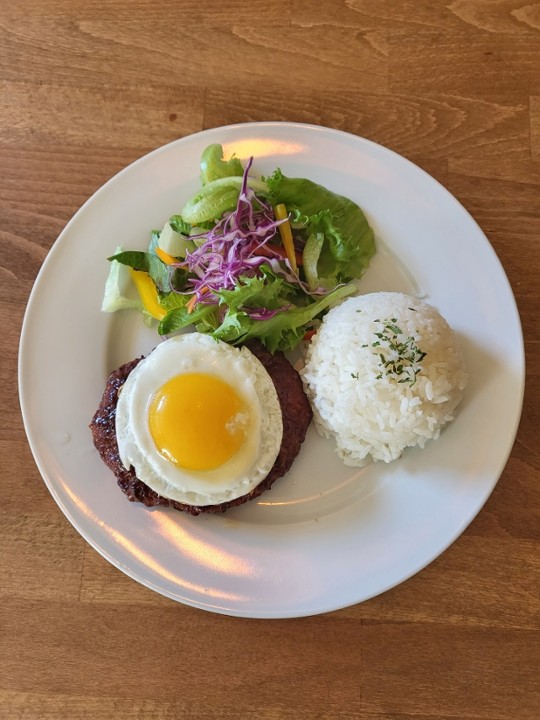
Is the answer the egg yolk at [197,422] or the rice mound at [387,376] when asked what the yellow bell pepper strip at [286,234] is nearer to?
the rice mound at [387,376]

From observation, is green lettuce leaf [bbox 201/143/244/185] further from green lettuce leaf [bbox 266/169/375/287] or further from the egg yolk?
the egg yolk

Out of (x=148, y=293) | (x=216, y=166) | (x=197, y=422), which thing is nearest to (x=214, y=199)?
(x=216, y=166)

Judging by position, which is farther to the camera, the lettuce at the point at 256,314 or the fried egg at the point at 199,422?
the lettuce at the point at 256,314

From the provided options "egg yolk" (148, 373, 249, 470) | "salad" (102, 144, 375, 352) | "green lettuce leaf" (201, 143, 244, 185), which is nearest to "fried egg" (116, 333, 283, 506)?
"egg yolk" (148, 373, 249, 470)

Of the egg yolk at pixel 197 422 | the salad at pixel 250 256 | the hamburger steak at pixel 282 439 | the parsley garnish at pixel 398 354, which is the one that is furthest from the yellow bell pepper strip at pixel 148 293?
the parsley garnish at pixel 398 354

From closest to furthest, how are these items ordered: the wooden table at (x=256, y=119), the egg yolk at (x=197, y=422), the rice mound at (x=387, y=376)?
the egg yolk at (x=197, y=422) < the rice mound at (x=387, y=376) < the wooden table at (x=256, y=119)

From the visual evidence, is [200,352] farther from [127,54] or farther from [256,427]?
[127,54]

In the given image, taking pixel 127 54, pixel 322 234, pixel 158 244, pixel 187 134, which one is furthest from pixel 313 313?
pixel 127 54
